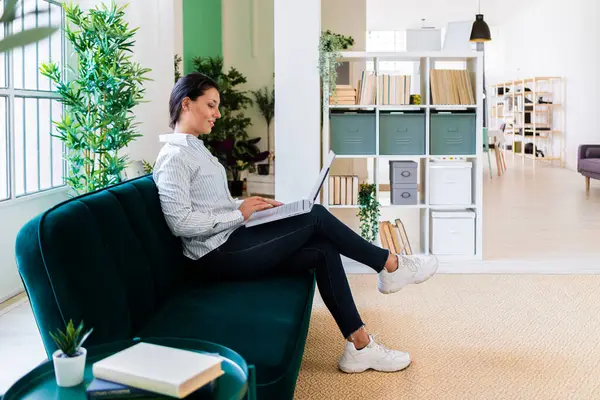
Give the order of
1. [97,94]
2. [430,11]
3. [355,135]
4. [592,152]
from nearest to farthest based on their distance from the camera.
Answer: [97,94] < [355,135] < [592,152] < [430,11]

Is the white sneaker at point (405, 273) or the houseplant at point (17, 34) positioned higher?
the houseplant at point (17, 34)

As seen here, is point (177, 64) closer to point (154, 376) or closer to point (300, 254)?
point (300, 254)

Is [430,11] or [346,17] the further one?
[430,11]

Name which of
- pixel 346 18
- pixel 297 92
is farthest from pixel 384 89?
pixel 346 18

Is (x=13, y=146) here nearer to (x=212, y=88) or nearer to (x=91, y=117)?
(x=91, y=117)

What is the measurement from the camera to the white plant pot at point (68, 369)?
1.41m

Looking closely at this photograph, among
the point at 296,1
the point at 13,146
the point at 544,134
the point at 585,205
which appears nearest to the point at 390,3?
the point at 544,134

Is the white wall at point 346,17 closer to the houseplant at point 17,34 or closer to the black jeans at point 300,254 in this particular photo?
the black jeans at point 300,254

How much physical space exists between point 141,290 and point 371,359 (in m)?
1.11

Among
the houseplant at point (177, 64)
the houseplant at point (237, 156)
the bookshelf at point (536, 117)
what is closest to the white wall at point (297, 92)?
the houseplant at point (177, 64)

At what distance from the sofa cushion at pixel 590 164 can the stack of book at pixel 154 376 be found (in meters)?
9.09

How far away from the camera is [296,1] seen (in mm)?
4766

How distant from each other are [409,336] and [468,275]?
1513 millimetres

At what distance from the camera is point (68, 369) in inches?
55.7
